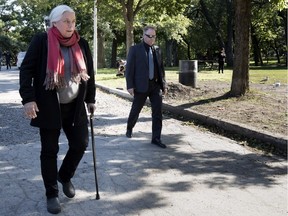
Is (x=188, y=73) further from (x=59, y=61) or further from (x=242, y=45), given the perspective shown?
(x=59, y=61)

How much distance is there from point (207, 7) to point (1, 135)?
39.0 m

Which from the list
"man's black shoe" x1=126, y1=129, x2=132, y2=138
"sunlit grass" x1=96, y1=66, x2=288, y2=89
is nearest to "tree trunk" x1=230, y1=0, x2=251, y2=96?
"man's black shoe" x1=126, y1=129, x2=132, y2=138

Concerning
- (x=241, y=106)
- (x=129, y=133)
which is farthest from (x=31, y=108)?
(x=241, y=106)

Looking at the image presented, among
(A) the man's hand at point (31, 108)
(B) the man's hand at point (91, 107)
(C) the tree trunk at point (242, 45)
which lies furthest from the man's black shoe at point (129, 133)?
(C) the tree trunk at point (242, 45)

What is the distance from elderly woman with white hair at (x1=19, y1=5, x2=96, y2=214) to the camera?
3.97 metres

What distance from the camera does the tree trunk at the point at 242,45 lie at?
11516mm

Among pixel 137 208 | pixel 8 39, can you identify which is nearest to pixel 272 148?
pixel 137 208

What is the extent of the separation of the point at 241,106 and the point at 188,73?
470cm

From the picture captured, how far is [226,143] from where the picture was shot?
7.43 meters

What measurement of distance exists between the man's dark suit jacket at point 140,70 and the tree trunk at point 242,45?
5.04 metres

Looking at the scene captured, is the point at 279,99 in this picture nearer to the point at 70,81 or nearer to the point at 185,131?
the point at 185,131

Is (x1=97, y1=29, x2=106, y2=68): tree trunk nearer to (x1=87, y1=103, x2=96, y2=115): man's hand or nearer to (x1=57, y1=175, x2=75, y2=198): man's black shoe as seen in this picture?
(x1=87, y1=103, x2=96, y2=115): man's hand

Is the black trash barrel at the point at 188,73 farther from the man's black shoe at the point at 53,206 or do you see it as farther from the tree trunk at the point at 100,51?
the tree trunk at the point at 100,51

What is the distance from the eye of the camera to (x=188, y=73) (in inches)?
588
